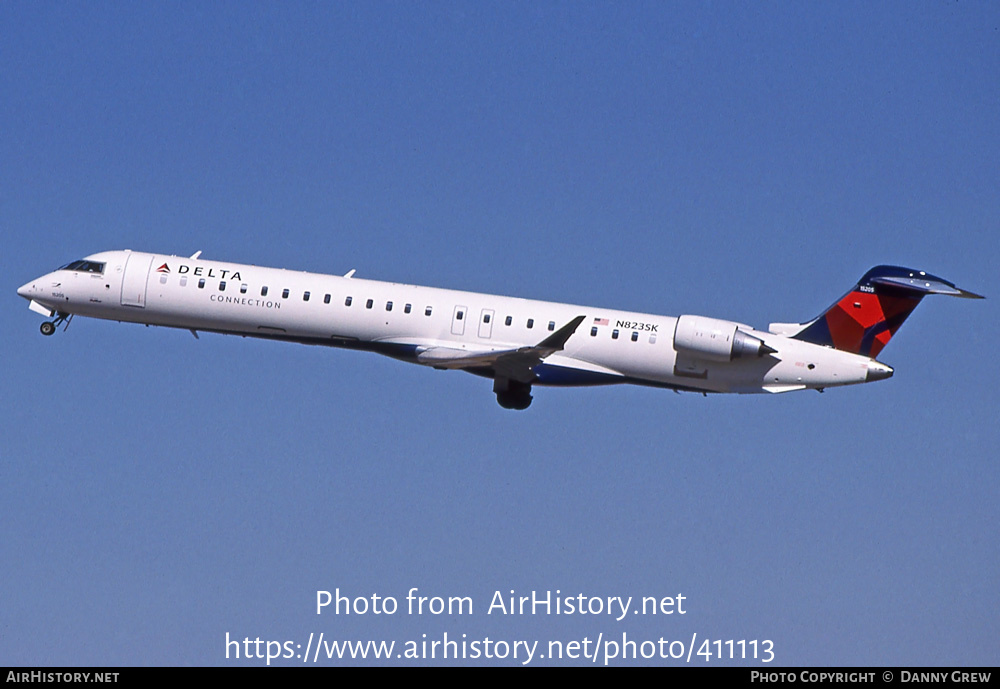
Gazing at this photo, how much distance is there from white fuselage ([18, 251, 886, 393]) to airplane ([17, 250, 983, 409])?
0.09ft

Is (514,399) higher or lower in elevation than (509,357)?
lower

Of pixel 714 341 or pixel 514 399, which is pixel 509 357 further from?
pixel 714 341

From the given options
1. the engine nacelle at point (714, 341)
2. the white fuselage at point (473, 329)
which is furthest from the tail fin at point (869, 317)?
the engine nacelle at point (714, 341)

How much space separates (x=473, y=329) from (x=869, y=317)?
10755 mm

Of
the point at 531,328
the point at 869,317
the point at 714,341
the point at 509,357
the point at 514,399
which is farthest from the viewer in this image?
the point at 869,317

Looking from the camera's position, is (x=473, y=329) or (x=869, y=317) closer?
(x=473, y=329)

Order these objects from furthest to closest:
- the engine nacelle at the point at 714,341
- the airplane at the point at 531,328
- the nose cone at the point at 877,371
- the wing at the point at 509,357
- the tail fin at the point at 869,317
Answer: the tail fin at the point at 869,317 → the nose cone at the point at 877,371 → the airplane at the point at 531,328 → the engine nacelle at the point at 714,341 → the wing at the point at 509,357

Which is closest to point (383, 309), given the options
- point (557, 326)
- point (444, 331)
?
point (444, 331)

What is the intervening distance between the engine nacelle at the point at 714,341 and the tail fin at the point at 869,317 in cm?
220

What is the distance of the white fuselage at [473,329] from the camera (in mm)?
38156

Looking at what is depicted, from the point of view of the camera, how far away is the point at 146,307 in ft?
129

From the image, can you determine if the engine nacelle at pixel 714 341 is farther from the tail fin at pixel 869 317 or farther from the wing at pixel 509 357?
the wing at pixel 509 357

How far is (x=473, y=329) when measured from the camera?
38375 mm

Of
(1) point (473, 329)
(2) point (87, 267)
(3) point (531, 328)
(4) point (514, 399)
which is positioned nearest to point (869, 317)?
(3) point (531, 328)
